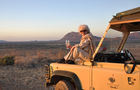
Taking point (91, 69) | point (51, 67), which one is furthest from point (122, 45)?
point (51, 67)

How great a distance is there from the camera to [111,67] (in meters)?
3.65

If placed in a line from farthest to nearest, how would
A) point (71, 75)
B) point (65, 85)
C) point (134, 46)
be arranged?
point (134, 46)
point (65, 85)
point (71, 75)

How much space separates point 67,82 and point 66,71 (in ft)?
1.10

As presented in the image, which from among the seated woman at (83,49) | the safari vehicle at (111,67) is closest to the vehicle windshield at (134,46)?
the safari vehicle at (111,67)

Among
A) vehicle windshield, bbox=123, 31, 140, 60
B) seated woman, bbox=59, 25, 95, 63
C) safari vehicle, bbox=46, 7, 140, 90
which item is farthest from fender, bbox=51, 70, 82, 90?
vehicle windshield, bbox=123, 31, 140, 60

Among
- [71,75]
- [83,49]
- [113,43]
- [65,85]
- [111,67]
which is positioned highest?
[113,43]

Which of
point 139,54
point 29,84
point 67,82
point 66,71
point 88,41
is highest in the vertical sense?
point 88,41

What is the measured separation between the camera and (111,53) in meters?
4.66

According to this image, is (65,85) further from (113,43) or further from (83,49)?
(113,43)

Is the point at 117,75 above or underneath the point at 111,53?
underneath

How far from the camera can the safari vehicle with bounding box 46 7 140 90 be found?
3277 millimetres

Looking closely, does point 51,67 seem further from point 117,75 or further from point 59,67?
point 117,75

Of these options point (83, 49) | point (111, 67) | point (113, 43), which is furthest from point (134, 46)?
point (111, 67)

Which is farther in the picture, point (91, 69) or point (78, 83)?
point (78, 83)
